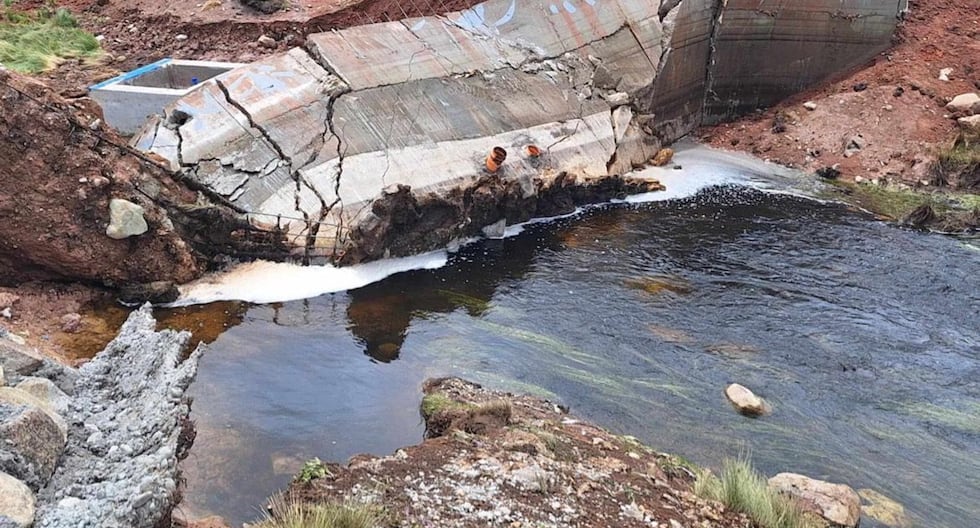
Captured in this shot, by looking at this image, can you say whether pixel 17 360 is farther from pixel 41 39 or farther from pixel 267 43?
pixel 41 39

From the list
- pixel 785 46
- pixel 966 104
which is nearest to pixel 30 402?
pixel 785 46

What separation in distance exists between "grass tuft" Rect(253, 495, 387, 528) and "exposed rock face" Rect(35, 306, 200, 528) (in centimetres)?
87

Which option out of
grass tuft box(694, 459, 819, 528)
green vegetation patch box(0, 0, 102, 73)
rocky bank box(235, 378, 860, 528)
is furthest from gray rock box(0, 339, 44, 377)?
green vegetation patch box(0, 0, 102, 73)

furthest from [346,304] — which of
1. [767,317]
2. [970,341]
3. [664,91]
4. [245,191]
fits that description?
[664,91]

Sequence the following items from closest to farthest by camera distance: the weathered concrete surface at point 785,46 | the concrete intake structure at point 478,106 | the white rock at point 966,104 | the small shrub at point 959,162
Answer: the concrete intake structure at point 478,106, the small shrub at point 959,162, the white rock at point 966,104, the weathered concrete surface at point 785,46

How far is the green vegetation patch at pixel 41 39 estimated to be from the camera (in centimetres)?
1602

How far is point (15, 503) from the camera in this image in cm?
469

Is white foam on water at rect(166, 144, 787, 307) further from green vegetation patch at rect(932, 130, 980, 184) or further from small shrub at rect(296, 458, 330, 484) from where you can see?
green vegetation patch at rect(932, 130, 980, 184)

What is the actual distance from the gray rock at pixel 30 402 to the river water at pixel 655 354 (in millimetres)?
1176

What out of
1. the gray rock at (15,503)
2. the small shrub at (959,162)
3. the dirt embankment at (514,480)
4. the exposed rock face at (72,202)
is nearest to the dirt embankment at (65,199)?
the exposed rock face at (72,202)

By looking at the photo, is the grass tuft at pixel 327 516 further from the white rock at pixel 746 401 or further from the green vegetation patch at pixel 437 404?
the white rock at pixel 746 401

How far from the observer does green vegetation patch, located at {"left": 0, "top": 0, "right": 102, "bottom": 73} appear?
1602 cm

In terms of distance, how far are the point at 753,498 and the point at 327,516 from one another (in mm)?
3307

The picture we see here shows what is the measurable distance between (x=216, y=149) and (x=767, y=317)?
8110 mm
